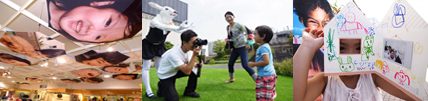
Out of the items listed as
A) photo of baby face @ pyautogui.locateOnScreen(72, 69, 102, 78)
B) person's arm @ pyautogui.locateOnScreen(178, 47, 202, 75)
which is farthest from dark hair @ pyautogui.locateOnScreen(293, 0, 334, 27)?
photo of baby face @ pyautogui.locateOnScreen(72, 69, 102, 78)

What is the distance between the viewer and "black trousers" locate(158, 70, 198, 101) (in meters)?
1.40

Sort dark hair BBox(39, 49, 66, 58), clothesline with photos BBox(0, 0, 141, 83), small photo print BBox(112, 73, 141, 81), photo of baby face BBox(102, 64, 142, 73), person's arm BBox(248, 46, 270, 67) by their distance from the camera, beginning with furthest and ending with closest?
small photo print BBox(112, 73, 141, 81)
photo of baby face BBox(102, 64, 142, 73)
dark hair BBox(39, 49, 66, 58)
clothesline with photos BBox(0, 0, 141, 83)
person's arm BBox(248, 46, 270, 67)

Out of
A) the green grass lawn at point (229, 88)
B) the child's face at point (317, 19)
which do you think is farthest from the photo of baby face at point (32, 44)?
the child's face at point (317, 19)

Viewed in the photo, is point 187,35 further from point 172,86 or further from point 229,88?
point 229,88

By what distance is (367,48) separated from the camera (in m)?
1.51

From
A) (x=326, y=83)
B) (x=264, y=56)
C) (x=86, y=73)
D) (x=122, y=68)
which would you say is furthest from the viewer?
(x=86, y=73)

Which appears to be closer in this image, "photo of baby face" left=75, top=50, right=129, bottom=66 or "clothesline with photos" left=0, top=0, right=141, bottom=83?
"clothesline with photos" left=0, top=0, right=141, bottom=83

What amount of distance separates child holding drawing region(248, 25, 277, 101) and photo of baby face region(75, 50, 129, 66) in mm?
1691

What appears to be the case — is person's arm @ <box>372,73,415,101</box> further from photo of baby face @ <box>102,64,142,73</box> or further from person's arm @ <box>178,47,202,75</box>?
photo of baby face @ <box>102,64,142,73</box>

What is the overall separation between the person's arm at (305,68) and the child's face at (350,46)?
0.16 m

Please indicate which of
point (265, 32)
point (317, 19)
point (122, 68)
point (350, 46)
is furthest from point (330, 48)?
point (122, 68)

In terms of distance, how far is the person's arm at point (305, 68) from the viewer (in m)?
1.41

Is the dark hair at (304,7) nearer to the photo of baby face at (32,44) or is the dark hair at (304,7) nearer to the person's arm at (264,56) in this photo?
the person's arm at (264,56)

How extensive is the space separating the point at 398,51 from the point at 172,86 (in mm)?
1919
